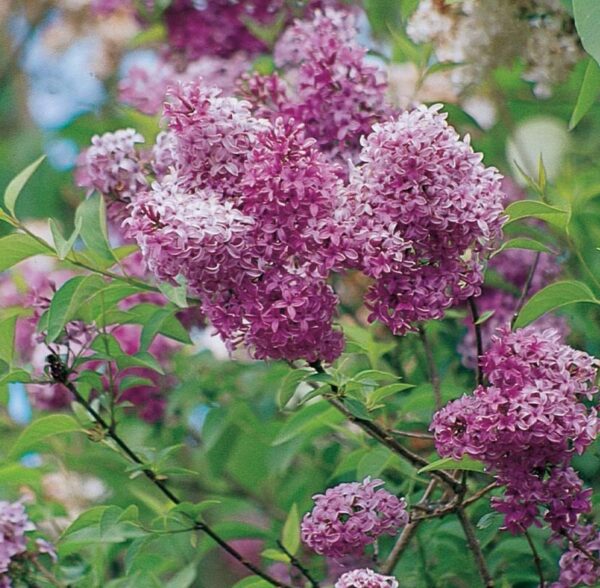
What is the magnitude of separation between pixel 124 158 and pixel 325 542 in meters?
0.46

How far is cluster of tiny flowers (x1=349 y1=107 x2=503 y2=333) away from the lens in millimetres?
1003

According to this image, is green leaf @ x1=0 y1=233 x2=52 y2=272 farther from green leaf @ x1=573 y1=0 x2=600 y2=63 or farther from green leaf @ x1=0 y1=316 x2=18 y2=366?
green leaf @ x1=573 y1=0 x2=600 y2=63

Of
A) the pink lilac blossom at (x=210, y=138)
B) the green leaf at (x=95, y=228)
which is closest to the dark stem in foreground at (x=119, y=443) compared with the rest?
the green leaf at (x=95, y=228)

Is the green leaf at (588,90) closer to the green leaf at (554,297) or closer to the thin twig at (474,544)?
the green leaf at (554,297)

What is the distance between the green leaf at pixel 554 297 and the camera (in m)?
1.13

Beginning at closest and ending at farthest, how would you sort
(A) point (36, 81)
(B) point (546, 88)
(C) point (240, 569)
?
1. (B) point (546, 88)
2. (C) point (240, 569)
3. (A) point (36, 81)

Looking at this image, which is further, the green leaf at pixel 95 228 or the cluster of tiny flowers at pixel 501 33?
the cluster of tiny flowers at pixel 501 33

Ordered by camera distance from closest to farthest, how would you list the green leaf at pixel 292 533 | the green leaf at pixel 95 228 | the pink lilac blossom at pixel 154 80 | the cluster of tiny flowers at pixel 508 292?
the green leaf at pixel 95 228 → the green leaf at pixel 292 533 → the cluster of tiny flowers at pixel 508 292 → the pink lilac blossom at pixel 154 80

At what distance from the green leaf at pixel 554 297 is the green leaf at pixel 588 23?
0.69 ft

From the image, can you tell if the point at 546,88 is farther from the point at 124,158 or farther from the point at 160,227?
the point at 160,227

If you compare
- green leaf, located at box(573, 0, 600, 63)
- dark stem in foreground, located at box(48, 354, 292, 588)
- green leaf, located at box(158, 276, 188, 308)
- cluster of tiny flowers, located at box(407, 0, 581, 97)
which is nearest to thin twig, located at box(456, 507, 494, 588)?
dark stem in foreground, located at box(48, 354, 292, 588)

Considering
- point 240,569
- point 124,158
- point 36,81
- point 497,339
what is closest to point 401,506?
point 497,339

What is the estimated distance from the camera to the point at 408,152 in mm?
1005

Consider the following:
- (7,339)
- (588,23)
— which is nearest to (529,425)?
(588,23)
